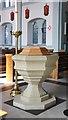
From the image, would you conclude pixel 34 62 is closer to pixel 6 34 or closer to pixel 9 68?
pixel 9 68

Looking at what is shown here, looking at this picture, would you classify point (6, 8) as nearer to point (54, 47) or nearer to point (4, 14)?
point (4, 14)

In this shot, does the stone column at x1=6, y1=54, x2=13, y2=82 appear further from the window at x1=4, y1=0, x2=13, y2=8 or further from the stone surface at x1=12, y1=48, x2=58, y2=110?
the window at x1=4, y1=0, x2=13, y2=8

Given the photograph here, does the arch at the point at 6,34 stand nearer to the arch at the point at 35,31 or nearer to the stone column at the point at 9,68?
the arch at the point at 35,31

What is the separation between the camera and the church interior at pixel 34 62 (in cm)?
210

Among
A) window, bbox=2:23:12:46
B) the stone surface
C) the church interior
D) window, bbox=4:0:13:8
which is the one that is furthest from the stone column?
window, bbox=4:0:13:8

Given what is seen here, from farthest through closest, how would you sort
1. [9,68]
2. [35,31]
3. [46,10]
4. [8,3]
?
[8,3] < [35,31] < [46,10] < [9,68]

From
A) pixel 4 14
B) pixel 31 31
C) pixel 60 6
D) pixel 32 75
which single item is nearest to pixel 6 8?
pixel 4 14

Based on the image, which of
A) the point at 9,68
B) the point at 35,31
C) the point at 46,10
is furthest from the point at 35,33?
the point at 9,68

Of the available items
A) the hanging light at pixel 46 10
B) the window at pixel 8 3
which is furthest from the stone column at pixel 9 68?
the window at pixel 8 3

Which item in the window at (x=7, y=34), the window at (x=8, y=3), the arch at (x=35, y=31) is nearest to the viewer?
the arch at (x=35, y=31)

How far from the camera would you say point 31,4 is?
8.23 m

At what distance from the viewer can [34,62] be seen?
82.3 inches

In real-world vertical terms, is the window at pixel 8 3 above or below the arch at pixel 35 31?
above

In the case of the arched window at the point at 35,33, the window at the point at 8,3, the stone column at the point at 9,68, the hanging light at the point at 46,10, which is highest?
the window at the point at 8,3
